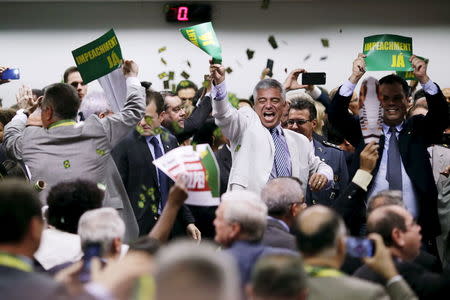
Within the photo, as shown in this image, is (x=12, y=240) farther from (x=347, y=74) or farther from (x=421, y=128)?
(x=347, y=74)

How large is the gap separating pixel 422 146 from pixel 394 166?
0.76 ft

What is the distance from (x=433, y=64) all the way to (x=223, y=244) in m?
6.55

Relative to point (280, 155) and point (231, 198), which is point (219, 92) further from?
point (231, 198)

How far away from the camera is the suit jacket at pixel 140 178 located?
247 inches

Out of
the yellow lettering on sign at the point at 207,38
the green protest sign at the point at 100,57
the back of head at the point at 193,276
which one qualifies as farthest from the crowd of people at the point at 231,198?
the yellow lettering on sign at the point at 207,38

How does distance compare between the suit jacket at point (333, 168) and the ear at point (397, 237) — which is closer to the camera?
the ear at point (397, 237)

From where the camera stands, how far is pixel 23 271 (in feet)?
10.4

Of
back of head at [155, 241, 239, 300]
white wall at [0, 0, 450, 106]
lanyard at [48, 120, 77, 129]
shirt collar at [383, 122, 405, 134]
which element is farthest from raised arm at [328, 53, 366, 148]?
white wall at [0, 0, 450, 106]

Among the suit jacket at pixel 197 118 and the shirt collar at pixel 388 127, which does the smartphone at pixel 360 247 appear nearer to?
the shirt collar at pixel 388 127

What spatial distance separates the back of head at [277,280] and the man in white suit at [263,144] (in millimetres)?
2747

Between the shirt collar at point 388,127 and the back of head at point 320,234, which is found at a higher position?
the back of head at point 320,234

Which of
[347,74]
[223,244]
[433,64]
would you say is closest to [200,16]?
[347,74]

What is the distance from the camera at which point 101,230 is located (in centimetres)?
399

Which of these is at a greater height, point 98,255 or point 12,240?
point 12,240
